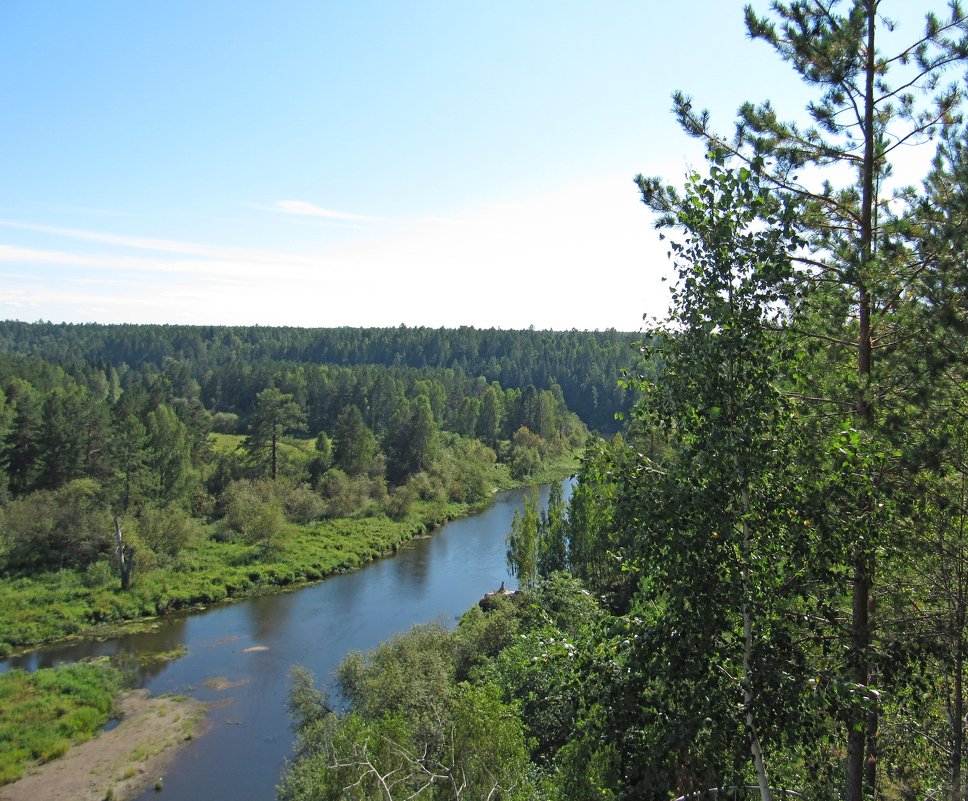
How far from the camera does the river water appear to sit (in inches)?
740

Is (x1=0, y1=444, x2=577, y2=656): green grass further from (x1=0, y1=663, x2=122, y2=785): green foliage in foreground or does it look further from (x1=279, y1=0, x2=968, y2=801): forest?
(x1=279, y1=0, x2=968, y2=801): forest

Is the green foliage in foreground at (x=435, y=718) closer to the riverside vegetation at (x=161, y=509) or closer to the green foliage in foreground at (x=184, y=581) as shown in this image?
the riverside vegetation at (x=161, y=509)

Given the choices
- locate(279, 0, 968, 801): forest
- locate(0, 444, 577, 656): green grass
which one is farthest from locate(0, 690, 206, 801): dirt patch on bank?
locate(279, 0, 968, 801): forest

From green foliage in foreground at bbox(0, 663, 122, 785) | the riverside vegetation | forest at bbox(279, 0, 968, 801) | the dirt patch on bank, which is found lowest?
the dirt patch on bank

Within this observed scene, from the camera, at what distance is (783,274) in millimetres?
5047

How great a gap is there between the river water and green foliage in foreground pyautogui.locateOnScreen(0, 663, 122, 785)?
1.70 m

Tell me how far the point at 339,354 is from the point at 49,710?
361 ft

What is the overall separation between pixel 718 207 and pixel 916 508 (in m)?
3.33

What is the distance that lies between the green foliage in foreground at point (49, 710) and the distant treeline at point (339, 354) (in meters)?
62.8

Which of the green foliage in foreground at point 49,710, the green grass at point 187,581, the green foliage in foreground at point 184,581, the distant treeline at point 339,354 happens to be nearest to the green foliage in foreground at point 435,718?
the green foliage in foreground at point 49,710

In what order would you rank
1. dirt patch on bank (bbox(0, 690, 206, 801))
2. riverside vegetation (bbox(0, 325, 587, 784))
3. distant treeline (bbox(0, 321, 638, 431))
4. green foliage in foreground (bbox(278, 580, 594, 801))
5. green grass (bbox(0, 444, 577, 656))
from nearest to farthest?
green foliage in foreground (bbox(278, 580, 594, 801)) < dirt patch on bank (bbox(0, 690, 206, 801)) < riverside vegetation (bbox(0, 325, 587, 784)) < green grass (bbox(0, 444, 577, 656)) < distant treeline (bbox(0, 321, 638, 431))

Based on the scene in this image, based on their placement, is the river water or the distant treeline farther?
the distant treeline

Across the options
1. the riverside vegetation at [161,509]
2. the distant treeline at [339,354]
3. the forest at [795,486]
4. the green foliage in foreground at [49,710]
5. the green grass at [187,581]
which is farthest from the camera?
the distant treeline at [339,354]

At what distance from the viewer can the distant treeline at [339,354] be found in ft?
306
